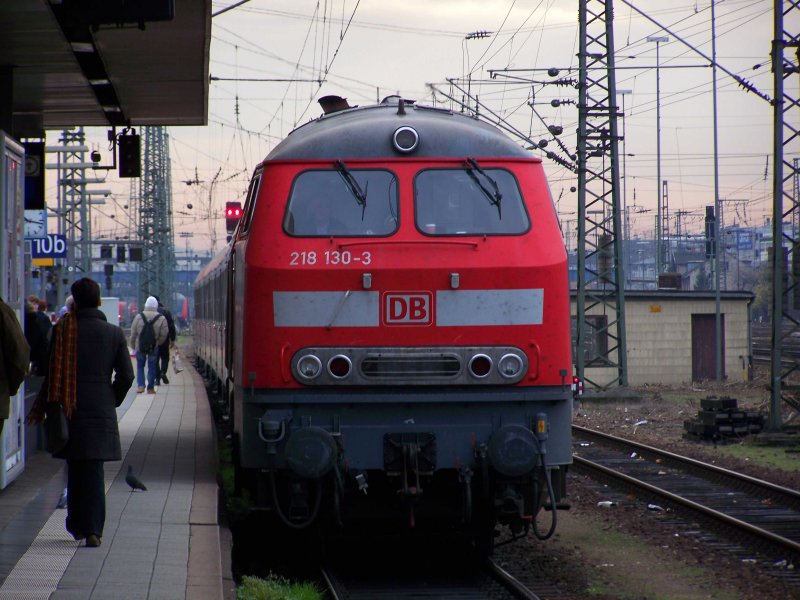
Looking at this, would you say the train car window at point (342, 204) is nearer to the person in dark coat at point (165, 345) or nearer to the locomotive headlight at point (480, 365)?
the locomotive headlight at point (480, 365)

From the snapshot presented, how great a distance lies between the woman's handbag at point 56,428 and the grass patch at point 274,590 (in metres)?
1.47

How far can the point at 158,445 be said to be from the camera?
13961 millimetres

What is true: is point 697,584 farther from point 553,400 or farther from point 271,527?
point 271,527

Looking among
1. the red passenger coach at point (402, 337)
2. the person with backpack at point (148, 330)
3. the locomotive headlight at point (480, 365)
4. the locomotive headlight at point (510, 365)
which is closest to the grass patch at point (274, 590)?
the red passenger coach at point (402, 337)

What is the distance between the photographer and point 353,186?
861 cm

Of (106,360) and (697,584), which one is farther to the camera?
(697,584)

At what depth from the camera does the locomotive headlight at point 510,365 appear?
8211mm

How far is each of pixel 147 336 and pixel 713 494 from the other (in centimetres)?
1058

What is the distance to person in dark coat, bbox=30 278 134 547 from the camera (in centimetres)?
764

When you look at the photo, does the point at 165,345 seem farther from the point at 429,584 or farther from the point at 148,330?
the point at 429,584

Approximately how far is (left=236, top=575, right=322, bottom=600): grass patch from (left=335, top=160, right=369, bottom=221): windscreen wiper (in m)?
2.61

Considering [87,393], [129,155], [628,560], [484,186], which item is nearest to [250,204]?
[484,186]

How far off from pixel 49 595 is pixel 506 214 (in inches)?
160

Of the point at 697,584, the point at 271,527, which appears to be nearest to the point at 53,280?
the point at 271,527
